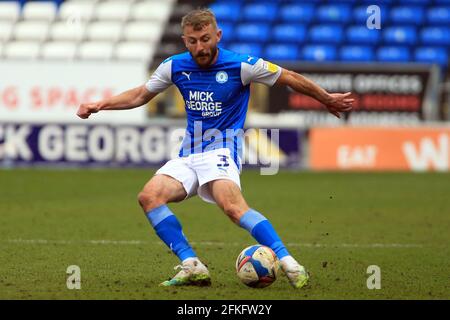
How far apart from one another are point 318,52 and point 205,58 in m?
16.7

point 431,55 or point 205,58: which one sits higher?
point 431,55

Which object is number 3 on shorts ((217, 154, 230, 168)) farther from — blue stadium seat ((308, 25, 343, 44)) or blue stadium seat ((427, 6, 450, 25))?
blue stadium seat ((427, 6, 450, 25))

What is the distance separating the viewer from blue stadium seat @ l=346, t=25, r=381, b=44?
24.1 m

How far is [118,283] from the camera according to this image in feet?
23.1

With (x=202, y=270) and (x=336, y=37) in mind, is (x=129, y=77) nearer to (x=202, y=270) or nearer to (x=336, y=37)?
(x=336, y=37)

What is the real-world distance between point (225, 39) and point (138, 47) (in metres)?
1.94

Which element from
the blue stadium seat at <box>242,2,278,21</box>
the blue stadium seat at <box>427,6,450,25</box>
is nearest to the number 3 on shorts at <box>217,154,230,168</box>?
the blue stadium seat at <box>242,2,278,21</box>

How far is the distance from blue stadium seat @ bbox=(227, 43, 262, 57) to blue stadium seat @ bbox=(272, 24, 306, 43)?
65 centimetres

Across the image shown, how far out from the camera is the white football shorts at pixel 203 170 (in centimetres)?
703

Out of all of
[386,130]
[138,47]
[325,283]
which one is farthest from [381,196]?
[138,47]

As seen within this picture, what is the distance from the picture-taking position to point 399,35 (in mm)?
24406

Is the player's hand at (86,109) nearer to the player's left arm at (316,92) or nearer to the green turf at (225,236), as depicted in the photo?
the green turf at (225,236)

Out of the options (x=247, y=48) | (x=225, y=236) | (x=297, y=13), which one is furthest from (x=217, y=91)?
(x=297, y=13)

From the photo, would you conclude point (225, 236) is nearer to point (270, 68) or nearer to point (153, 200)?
point (153, 200)
